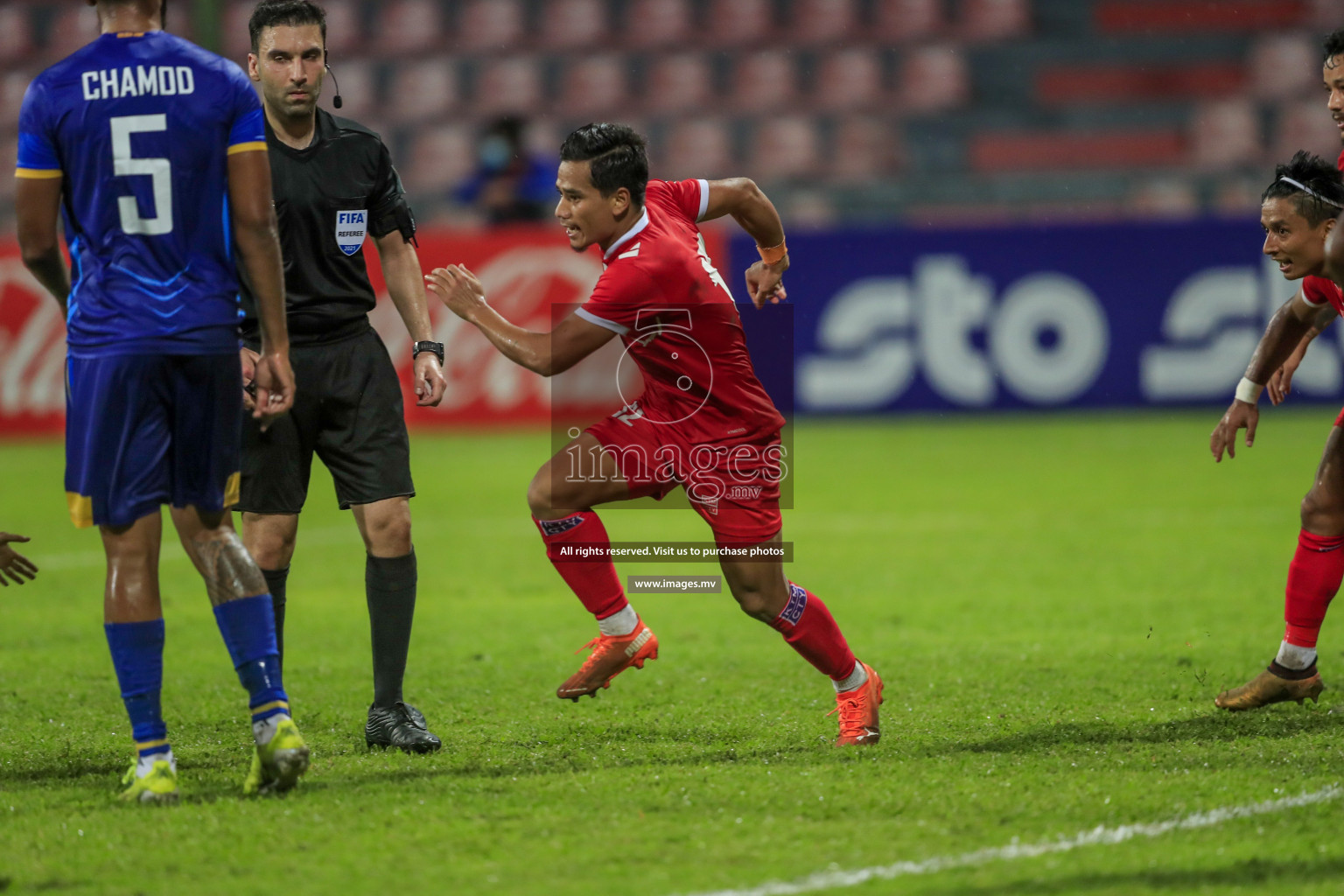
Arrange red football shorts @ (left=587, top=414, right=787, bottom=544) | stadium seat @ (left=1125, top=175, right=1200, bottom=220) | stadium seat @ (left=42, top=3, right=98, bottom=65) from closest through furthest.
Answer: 1. red football shorts @ (left=587, top=414, right=787, bottom=544)
2. stadium seat @ (left=1125, top=175, right=1200, bottom=220)
3. stadium seat @ (left=42, top=3, right=98, bottom=65)

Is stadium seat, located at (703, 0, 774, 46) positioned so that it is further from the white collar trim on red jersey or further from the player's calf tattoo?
the player's calf tattoo

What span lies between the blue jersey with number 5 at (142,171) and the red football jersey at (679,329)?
1183 millimetres

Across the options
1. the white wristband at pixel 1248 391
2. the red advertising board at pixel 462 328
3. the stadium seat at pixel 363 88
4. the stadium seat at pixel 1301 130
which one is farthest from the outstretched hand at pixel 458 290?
the stadium seat at pixel 363 88

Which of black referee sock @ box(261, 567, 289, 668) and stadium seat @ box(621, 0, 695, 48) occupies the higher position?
stadium seat @ box(621, 0, 695, 48)

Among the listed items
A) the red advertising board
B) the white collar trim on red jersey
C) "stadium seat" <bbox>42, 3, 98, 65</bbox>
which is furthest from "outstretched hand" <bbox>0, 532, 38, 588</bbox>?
"stadium seat" <bbox>42, 3, 98, 65</bbox>

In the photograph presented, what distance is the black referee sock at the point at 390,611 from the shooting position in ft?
15.5

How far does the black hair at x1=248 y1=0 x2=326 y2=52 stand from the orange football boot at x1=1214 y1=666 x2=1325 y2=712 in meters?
3.64

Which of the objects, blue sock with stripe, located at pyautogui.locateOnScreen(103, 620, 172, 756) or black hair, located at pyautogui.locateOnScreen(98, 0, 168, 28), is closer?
black hair, located at pyautogui.locateOnScreen(98, 0, 168, 28)

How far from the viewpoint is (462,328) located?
13.7 m

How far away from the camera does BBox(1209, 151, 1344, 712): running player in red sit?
15.9 feet

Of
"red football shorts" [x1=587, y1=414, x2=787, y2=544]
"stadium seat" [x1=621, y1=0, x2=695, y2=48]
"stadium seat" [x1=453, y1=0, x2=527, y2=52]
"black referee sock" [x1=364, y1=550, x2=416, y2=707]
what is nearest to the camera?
"red football shorts" [x1=587, y1=414, x2=787, y2=544]

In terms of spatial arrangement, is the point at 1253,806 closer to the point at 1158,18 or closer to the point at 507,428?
the point at 507,428

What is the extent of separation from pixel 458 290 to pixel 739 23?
639 inches

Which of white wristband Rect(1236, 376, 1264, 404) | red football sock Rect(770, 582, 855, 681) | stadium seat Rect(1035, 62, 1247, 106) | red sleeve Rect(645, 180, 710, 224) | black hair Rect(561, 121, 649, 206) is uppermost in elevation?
stadium seat Rect(1035, 62, 1247, 106)
